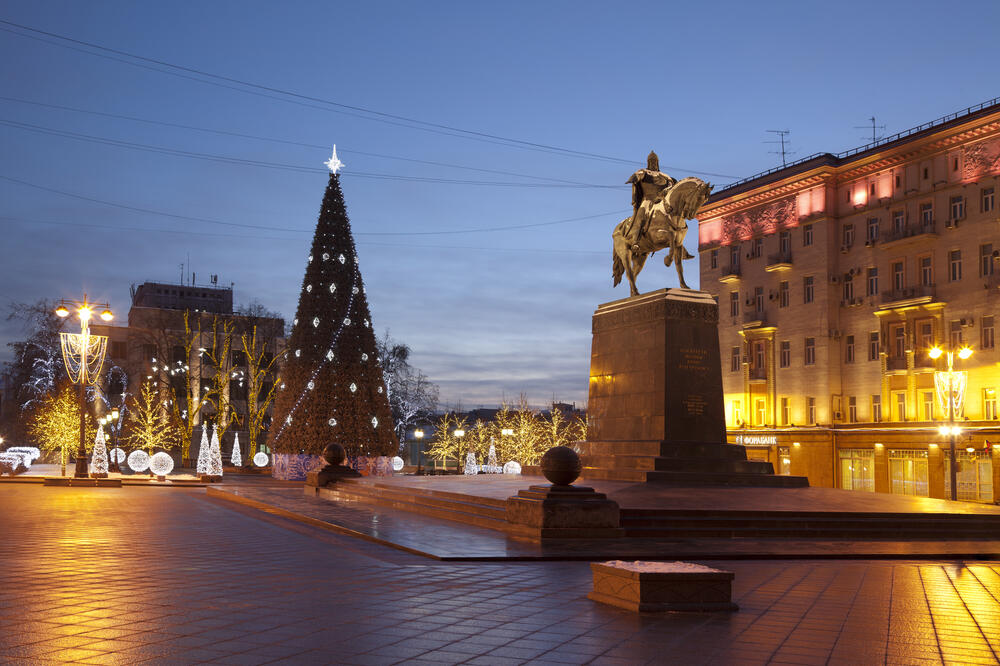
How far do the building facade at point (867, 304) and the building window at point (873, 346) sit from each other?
7 cm

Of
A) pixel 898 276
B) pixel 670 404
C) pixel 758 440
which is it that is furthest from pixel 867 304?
pixel 670 404

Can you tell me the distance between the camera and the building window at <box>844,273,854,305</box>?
165 ft

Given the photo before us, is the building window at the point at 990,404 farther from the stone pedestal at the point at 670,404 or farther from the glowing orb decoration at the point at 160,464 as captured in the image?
the glowing orb decoration at the point at 160,464

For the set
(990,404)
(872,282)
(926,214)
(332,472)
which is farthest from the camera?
(872,282)

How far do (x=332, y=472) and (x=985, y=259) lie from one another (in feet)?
106

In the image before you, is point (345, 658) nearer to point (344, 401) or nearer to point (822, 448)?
point (344, 401)

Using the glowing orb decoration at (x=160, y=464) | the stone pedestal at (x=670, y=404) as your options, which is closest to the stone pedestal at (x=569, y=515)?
the stone pedestal at (x=670, y=404)

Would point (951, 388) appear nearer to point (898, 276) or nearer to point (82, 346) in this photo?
point (898, 276)

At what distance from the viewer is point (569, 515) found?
14578 millimetres

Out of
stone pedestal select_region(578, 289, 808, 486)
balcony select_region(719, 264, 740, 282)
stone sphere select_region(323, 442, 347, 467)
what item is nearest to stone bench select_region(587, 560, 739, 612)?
stone pedestal select_region(578, 289, 808, 486)

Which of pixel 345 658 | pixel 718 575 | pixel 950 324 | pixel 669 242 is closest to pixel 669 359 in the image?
pixel 669 242

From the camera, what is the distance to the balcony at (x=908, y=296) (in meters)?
45.3

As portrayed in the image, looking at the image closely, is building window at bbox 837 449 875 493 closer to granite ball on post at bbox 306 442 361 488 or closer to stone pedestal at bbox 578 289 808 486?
stone pedestal at bbox 578 289 808 486

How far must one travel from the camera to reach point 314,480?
1080 inches
